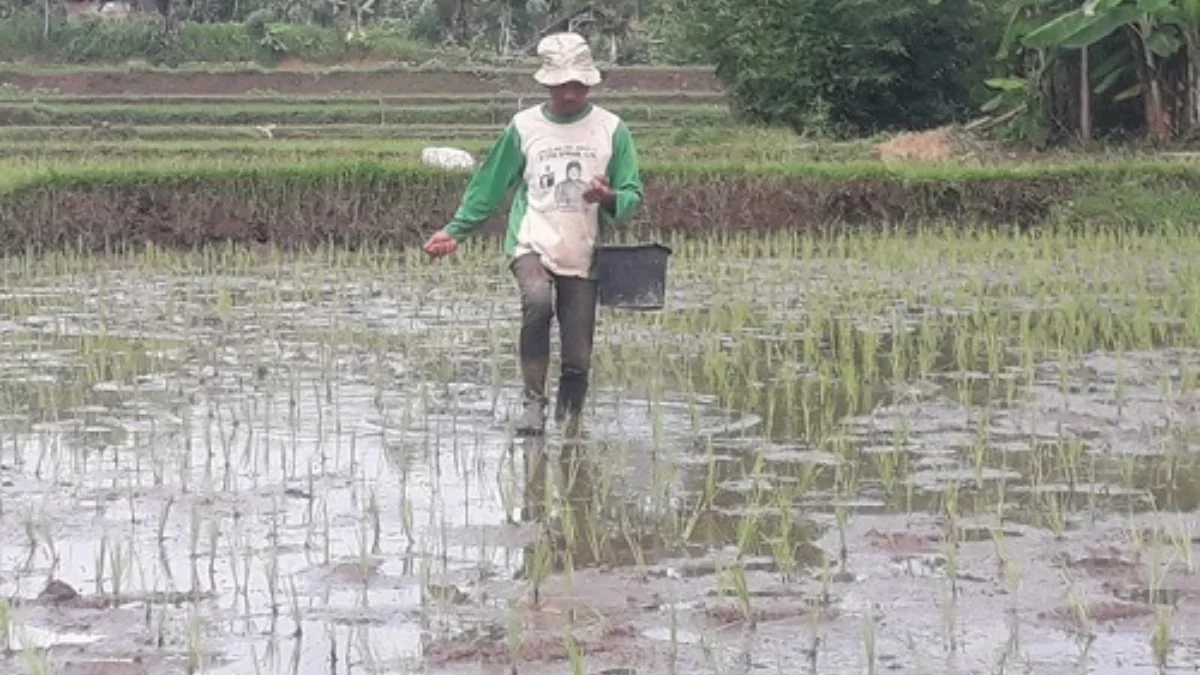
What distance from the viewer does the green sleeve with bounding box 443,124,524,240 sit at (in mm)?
5672

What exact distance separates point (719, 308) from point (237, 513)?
4.07 metres

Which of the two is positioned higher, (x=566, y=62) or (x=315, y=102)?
(x=315, y=102)

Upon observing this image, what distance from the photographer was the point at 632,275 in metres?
5.68

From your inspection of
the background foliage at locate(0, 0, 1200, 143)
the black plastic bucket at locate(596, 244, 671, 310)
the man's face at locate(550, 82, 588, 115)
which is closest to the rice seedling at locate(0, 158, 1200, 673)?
the black plastic bucket at locate(596, 244, 671, 310)

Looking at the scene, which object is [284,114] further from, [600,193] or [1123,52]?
[600,193]

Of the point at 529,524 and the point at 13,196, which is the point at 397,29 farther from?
the point at 529,524

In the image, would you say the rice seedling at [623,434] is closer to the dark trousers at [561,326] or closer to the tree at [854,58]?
the dark trousers at [561,326]

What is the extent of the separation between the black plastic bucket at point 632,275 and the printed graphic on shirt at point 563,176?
0.18 meters

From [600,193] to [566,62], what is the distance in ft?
1.21

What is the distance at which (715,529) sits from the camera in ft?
14.3

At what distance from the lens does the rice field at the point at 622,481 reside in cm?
346

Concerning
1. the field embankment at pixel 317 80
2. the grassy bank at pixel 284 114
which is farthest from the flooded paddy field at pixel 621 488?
the field embankment at pixel 317 80

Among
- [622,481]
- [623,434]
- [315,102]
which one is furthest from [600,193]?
[315,102]

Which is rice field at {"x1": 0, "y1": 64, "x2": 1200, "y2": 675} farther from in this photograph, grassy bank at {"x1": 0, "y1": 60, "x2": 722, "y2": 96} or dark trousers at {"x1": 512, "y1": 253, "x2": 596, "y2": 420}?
grassy bank at {"x1": 0, "y1": 60, "x2": 722, "y2": 96}
